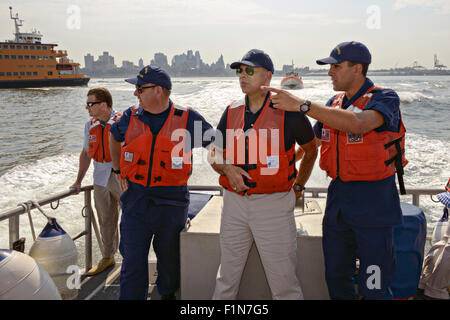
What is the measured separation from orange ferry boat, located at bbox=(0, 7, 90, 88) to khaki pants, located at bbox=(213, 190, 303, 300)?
5492 centimetres

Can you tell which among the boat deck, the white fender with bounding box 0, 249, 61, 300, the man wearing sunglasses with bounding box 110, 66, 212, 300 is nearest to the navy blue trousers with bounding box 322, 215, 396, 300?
the man wearing sunglasses with bounding box 110, 66, 212, 300

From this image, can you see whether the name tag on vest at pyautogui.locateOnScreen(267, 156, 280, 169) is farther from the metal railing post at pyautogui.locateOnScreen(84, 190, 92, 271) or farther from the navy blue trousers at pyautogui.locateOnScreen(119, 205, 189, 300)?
the metal railing post at pyautogui.locateOnScreen(84, 190, 92, 271)

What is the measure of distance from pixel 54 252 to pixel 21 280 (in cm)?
78

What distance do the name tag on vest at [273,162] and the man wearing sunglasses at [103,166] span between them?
1761 mm

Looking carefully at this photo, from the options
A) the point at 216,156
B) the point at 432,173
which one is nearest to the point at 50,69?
the point at 432,173

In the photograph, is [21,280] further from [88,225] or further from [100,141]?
[100,141]

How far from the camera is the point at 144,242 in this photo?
236 cm

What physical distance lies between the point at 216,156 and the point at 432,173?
9300mm

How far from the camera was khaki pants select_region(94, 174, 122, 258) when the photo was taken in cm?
330

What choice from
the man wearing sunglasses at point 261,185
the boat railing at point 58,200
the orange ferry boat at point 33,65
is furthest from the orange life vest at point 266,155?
the orange ferry boat at point 33,65

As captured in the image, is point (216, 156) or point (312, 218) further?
point (312, 218)

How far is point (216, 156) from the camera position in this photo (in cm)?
214

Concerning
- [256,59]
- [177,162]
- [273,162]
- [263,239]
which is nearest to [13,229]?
[177,162]
